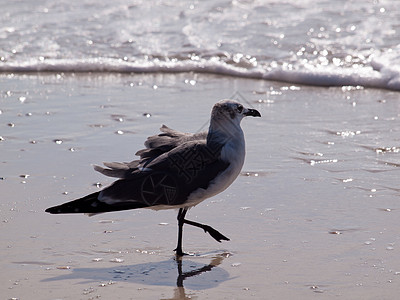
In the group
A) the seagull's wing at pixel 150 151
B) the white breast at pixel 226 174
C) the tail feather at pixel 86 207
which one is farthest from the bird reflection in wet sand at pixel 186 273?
the seagull's wing at pixel 150 151

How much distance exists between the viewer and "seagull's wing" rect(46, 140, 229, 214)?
459 centimetres

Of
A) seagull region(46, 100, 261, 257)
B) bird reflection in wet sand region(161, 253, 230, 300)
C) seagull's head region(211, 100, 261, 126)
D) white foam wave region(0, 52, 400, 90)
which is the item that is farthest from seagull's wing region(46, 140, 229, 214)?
white foam wave region(0, 52, 400, 90)

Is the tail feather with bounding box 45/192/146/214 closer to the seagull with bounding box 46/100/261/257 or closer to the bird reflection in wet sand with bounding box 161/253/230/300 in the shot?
the seagull with bounding box 46/100/261/257

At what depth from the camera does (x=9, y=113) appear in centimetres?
770

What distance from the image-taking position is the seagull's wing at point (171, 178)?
4594mm

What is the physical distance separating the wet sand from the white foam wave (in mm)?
421

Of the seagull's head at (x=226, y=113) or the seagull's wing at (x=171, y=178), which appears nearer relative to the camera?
the seagull's wing at (x=171, y=178)

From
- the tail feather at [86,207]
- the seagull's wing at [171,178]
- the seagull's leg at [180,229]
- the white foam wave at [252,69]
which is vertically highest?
the white foam wave at [252,69]

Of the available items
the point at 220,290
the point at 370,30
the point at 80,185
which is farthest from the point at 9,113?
the point at 370,30

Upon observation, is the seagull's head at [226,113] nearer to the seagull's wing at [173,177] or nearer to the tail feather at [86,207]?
the seagull's wing at [173,177]

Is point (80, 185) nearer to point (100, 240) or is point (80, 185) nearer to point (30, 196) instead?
point (30, 196)

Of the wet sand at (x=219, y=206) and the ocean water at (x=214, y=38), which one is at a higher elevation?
the ocean water at (x=214, y=38)

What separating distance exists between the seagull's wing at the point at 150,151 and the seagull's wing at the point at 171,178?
49 mm

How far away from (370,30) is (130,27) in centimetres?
337
